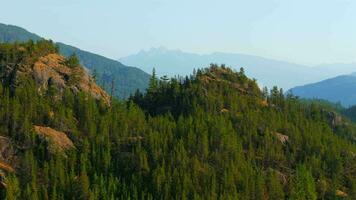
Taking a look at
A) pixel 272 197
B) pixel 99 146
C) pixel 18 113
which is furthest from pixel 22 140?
pixel 272 197

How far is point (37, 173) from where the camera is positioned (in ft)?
583

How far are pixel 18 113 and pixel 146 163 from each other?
1931 inches

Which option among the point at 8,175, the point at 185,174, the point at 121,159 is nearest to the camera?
the point at 8,175

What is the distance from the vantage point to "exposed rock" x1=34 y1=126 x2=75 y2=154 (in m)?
187

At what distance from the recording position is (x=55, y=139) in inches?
7515

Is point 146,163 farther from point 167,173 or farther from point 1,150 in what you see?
point 1,150

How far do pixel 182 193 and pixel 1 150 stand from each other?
6107cm

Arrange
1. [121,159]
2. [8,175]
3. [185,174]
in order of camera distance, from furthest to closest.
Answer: [121,159]
[185,174]
[8,175]

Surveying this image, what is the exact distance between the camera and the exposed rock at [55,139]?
187 meters

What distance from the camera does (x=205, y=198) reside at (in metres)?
177

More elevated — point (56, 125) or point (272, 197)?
point (56, 125)

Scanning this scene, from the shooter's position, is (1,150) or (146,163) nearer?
(1,150)

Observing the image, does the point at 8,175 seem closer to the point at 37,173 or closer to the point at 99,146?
the point at 37,173

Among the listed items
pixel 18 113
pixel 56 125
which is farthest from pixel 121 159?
pixel 18 113
